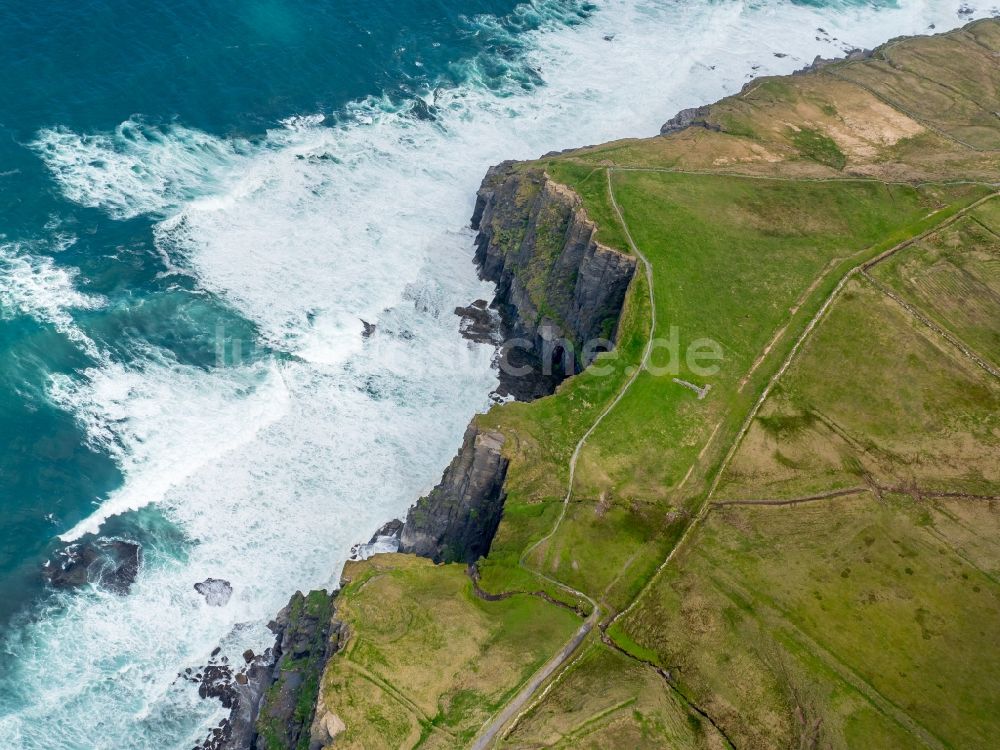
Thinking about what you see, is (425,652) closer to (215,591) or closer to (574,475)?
(574,475)

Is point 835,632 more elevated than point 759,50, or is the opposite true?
point 759,50

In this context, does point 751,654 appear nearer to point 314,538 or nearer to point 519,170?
point 314,538

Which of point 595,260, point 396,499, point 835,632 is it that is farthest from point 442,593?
point 595,260

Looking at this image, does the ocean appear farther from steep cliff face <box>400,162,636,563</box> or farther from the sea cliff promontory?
the sea cliff promontory

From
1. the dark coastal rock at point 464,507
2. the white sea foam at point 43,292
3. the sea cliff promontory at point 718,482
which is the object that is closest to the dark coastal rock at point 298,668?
the sea cliff promontory at point 718,482

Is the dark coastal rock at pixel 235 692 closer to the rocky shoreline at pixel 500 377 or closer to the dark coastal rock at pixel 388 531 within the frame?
the rocky shoreline at pixel 500 377
